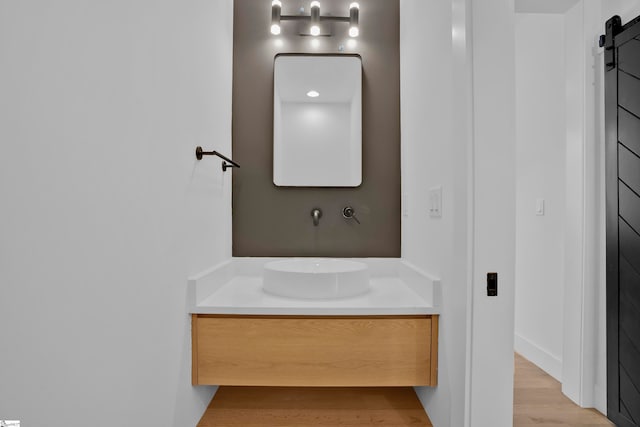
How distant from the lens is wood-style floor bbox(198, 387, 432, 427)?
1312 mm

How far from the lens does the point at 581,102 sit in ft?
5.65

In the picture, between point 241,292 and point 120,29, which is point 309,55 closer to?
point 120,29

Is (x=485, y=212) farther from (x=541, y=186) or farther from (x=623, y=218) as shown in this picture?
(x=541, y=186)

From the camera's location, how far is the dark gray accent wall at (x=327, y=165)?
1.86m

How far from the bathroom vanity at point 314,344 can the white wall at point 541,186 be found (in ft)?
4.47

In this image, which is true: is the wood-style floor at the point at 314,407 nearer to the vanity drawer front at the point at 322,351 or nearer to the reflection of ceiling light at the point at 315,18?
the vanity drawer front at the point at 322,351

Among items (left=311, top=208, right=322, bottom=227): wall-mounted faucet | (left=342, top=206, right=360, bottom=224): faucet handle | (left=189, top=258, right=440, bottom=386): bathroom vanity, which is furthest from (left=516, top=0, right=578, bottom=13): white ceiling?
(left=189, top=258, right=440, bottom=386): bathroom vanity

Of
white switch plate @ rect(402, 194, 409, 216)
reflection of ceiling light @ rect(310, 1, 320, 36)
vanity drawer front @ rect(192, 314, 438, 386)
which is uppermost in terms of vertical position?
reflection of ceiling light @ rect(310, 1, 320, 36)

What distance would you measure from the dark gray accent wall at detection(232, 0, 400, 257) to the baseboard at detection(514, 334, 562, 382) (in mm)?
1244

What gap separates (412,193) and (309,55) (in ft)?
3.30

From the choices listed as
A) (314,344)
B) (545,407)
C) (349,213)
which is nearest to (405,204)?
(349,213)

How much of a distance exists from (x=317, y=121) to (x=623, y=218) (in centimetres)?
160

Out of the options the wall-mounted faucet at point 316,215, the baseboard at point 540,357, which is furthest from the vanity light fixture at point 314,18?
the baseboard at point 540,357

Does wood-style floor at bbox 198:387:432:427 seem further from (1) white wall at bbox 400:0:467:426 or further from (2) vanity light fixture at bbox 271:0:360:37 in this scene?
(2) vanity light fixture at bbox 271:0:360:37
